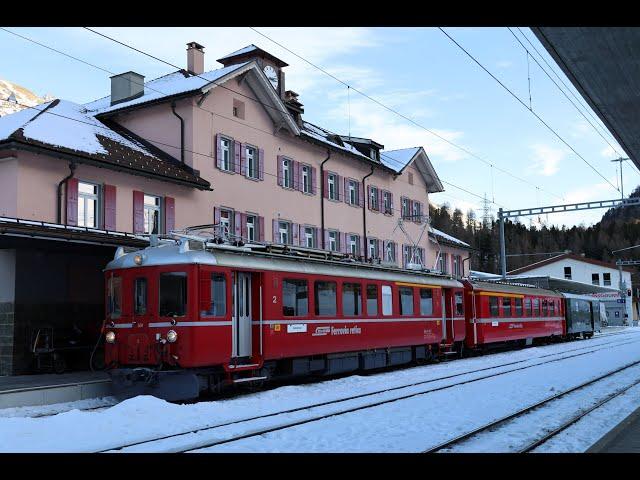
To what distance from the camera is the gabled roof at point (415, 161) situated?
120 ft

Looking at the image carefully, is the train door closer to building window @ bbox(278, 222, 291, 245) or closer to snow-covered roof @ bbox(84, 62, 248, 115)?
snow-covered roof @ bbox(84, 62, 248, 115)

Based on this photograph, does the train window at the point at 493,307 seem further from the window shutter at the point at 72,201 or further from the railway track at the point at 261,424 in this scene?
the window shutter at the point at 72,201

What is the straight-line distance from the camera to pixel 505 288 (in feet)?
92.9

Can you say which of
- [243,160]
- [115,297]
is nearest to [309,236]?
[243,160]

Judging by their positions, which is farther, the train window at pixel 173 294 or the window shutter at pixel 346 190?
the window shutter at pixel 346 190

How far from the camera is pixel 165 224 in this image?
2141 cm

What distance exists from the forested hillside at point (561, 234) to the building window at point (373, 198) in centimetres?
6648

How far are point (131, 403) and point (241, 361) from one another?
2.81m

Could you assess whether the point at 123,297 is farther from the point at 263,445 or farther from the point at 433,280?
the point at 433,280

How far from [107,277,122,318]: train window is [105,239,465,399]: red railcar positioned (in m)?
0.02

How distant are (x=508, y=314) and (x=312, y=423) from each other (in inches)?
769

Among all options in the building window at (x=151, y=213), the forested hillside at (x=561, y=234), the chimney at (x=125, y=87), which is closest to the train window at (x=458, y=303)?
the building window at (x=151, y=213)

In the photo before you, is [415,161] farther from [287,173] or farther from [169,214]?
[169,214]
